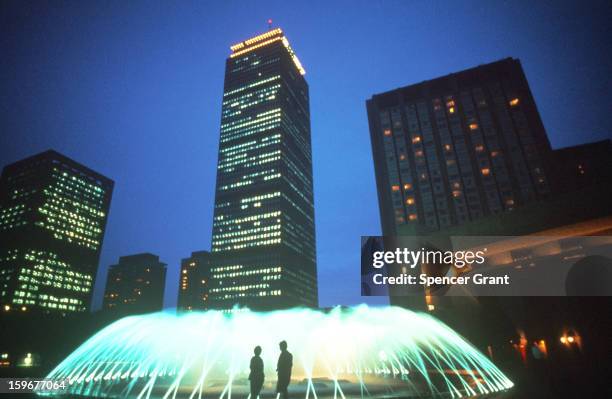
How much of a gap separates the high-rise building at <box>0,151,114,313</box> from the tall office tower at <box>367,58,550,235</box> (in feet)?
540

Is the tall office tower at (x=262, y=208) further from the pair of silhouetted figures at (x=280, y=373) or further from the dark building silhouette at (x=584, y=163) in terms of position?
the pair of silhouetted figures at (x=280, y=373)

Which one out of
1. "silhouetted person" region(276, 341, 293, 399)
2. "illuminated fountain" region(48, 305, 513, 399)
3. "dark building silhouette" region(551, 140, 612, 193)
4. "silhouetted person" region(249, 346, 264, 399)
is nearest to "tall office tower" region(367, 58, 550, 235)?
"dark building silhouette" region(551, 140, 612, 193)

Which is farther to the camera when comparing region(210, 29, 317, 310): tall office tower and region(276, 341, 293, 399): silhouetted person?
region(210, 29, 317, 310): tall office tower

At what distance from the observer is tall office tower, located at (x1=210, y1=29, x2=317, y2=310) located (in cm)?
15962

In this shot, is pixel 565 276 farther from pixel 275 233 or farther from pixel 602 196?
pixel 275 233

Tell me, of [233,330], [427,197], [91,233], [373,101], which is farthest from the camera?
[91,233]

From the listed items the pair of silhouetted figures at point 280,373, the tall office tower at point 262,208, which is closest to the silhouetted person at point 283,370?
the pair of silhouetted figures at point 280,373

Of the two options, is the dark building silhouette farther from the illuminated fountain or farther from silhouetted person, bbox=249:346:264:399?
silhouetted person, bbox=249:346:264:399

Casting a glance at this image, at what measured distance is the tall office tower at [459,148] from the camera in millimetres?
72688

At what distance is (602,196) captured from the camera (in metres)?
25.5

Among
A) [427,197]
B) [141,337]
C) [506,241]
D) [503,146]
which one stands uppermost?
[503,146]

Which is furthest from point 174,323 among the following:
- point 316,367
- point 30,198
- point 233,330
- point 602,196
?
point 30,198

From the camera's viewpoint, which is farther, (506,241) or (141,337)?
(506,241)

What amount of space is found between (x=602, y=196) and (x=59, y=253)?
679 feet
